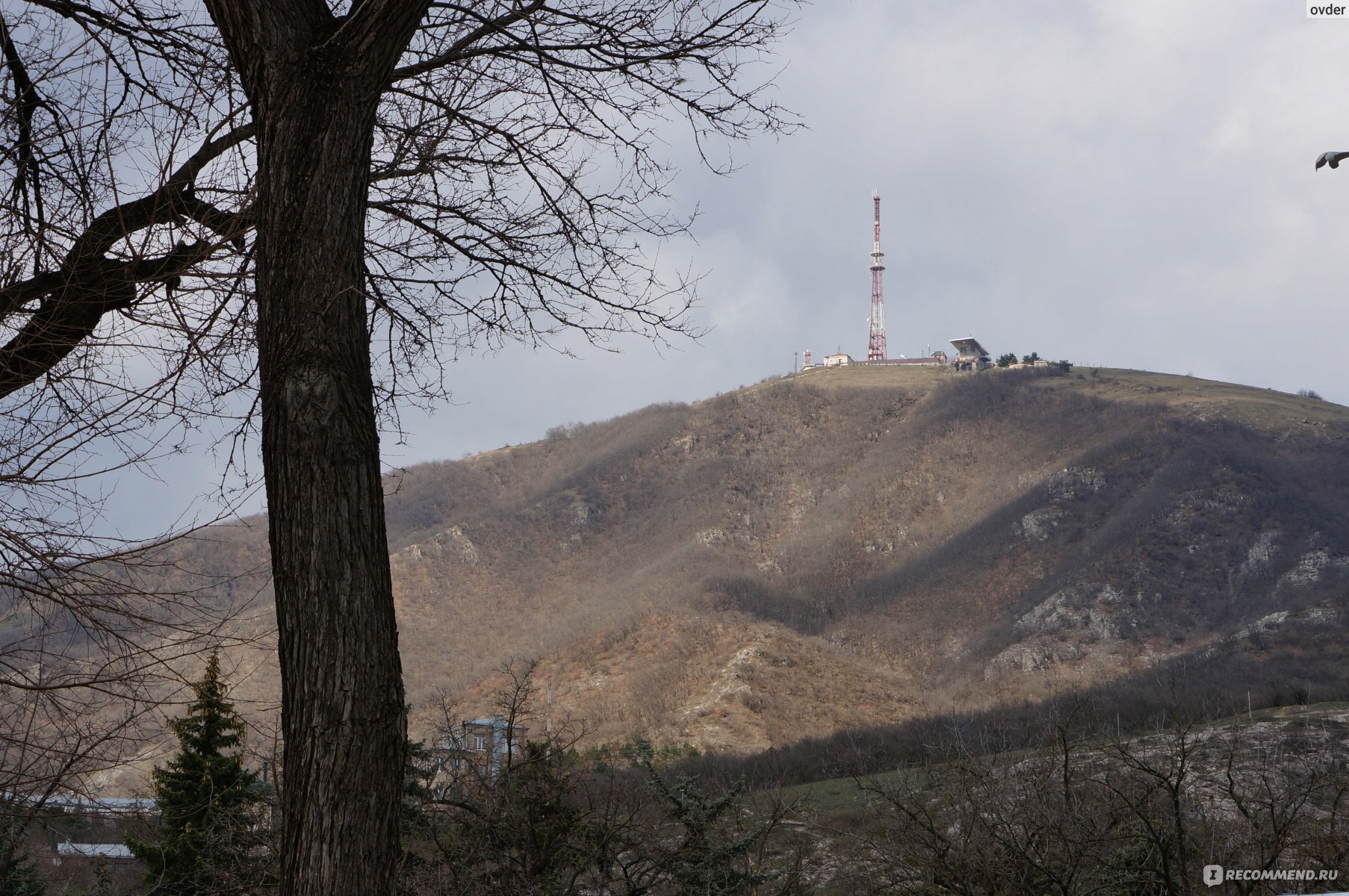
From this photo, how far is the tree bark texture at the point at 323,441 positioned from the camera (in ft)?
9.50

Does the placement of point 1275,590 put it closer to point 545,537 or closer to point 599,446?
point 545,537

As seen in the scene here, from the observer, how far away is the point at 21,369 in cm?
413

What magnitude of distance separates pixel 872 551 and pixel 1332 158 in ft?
206

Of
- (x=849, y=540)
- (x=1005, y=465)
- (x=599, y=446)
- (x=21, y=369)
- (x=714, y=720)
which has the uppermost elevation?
(x=599, y=446)

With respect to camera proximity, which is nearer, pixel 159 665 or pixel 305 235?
pixel 305 235

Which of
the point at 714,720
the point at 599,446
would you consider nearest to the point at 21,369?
the point at 714,720

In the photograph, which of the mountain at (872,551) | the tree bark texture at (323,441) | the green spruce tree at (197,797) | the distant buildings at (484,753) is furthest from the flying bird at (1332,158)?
the mountain at (872,551)

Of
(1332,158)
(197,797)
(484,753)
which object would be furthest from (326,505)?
(197,797)

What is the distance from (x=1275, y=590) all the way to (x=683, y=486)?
4231 cm

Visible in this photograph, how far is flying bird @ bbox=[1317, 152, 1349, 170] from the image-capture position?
18.7 feet

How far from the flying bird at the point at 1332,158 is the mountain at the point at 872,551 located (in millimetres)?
32781

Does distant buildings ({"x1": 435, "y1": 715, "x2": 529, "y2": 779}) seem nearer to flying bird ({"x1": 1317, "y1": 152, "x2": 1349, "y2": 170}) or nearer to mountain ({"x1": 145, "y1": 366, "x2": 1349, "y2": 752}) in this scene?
flying bird ({"x1": 1317, "y1": 152, "x2": 1349, "y2": 170})

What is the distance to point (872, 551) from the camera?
67375 mm

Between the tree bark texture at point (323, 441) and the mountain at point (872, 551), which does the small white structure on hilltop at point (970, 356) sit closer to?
the mountain at point (872, 551)
